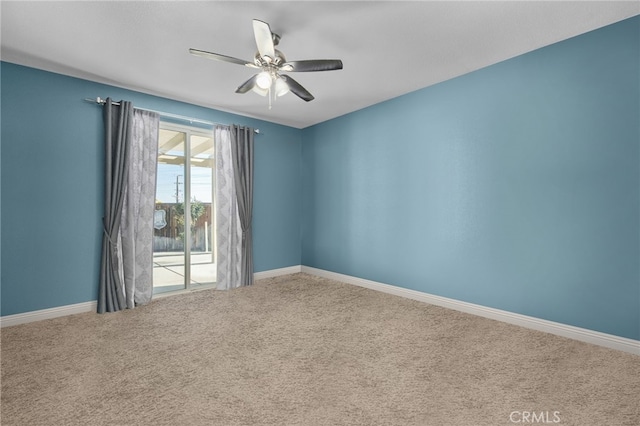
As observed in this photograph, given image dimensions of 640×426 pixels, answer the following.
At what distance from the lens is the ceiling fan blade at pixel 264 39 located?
2.14 m

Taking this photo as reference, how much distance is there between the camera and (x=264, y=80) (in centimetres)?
272

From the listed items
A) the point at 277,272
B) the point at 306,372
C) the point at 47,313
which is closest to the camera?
the point at 306,372

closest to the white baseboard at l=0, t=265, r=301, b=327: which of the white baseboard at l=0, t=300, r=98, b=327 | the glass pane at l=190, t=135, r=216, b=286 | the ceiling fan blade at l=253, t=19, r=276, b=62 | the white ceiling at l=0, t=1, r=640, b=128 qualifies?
the white baseboard at l=0, t=300, r=98, b=327

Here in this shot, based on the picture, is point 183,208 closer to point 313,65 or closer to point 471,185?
point 313,65

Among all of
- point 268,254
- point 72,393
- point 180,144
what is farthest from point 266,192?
point 72,393

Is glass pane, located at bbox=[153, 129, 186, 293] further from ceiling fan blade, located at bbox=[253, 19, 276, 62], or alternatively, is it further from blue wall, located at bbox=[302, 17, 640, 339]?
blue wall, located at bbox=[302, 17, 640, 339]

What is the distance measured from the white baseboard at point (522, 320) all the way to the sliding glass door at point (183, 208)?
2.54 m

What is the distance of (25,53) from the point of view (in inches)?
117

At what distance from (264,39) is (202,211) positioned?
3.07m

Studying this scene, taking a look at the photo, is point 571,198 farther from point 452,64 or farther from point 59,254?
point 59,254

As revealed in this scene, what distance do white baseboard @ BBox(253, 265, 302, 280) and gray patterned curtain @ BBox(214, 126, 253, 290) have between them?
0.96 feet

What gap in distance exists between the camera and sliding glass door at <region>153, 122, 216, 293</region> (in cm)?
434

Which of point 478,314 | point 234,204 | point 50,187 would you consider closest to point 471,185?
point 478,314

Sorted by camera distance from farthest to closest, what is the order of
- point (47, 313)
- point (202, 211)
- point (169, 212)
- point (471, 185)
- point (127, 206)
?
point (202, 211)
point (169, 212)
point (127, 206)
point (471, 185)
point (47, 313)
